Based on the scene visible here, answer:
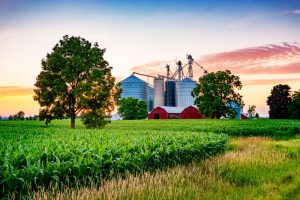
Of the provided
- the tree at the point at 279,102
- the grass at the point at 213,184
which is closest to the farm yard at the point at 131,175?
the grass at the point at 213,184

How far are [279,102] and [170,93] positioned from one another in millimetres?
43473

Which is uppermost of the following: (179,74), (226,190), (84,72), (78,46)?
(179,74)

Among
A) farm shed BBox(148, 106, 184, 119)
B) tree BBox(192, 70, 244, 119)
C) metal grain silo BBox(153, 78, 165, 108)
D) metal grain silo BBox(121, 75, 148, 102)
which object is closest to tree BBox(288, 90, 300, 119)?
tree BBox(192, 70, 244, 119)

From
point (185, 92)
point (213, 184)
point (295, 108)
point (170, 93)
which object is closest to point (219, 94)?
point (295, 108)

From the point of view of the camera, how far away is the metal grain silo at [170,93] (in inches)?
4771

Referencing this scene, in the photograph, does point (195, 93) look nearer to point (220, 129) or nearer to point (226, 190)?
point (220, 129)

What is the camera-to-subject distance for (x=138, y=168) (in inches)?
443

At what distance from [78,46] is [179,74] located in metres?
106

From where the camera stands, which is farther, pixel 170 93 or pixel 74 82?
pixel 170 93

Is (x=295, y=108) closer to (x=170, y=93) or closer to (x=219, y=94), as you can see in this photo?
(x=219, y=94)

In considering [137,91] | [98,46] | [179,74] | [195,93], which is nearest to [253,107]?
[179,74]

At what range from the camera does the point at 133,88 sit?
12162cm

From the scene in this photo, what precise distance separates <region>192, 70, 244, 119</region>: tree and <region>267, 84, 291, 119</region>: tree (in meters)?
17.6

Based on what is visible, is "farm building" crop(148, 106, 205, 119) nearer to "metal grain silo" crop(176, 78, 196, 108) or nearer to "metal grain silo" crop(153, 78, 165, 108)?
"metal grain silo" crop(176, 78, 196, 108)
